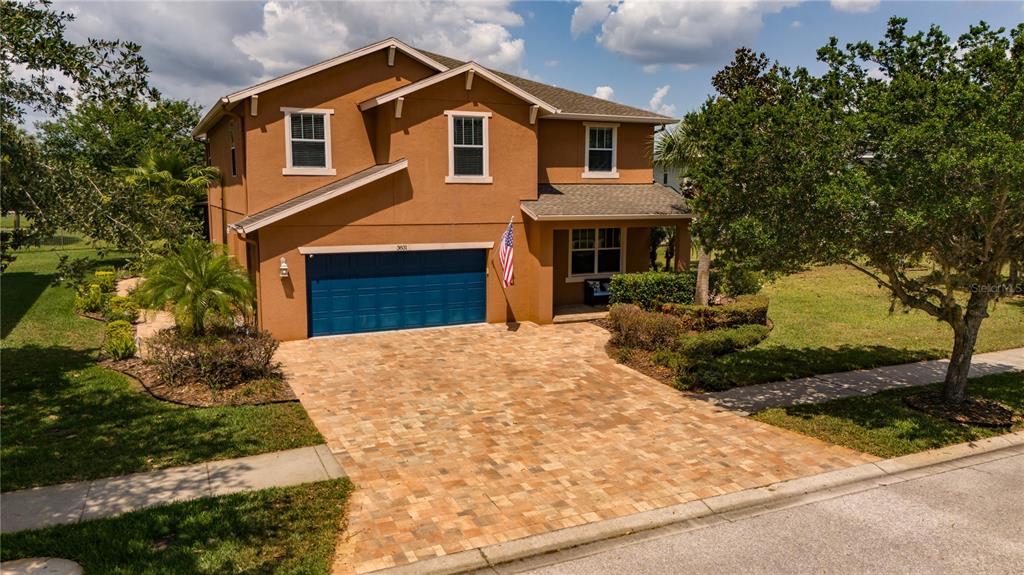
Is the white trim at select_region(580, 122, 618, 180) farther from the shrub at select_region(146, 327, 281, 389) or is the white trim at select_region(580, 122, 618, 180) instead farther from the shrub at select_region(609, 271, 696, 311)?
the shrub at select_region(146, 327, 281, 389)

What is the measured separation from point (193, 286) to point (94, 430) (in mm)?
Result: 4018

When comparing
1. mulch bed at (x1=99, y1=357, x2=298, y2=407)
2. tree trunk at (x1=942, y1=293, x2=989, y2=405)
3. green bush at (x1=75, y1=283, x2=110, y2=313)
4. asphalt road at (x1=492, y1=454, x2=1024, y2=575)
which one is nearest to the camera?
asphalt road at (x1=492, y1=454, x2=1024, y2=575)

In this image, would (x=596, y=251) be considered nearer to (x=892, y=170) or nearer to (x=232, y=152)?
(x=232, y=152)

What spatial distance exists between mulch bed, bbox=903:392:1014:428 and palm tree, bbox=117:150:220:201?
25.7 metres

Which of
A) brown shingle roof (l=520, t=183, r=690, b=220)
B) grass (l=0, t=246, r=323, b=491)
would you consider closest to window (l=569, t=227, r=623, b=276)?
brown shingle roof (l=520, t=183, r=690, b=220)

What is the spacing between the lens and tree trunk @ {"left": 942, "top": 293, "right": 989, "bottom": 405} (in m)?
12.0

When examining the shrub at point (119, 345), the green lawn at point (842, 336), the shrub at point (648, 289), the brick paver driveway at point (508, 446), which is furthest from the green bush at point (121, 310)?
the green lawn at point (842, 336)

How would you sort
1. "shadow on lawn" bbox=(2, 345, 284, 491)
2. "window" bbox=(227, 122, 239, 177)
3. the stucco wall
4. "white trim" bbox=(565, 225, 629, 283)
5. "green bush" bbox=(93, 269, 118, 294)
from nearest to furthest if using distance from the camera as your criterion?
"shadow on lawn" bbox=(2, 345, 284, 491)
"window" bbox=(227, 122, 239, 177)
the stucco wall
"white trim" bbox=(565, 225, 629, 283)
"green bush" bbox=(93, 269, 118, 294)

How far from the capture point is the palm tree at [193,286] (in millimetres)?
13898

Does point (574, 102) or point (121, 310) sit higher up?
point (574, 102)

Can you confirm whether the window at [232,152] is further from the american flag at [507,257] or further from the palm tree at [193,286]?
the american flag at [507,257]

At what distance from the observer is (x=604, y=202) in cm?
2091

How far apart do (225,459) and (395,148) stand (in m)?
10.7

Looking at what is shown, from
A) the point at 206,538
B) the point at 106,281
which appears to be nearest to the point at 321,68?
the point at 106,281
